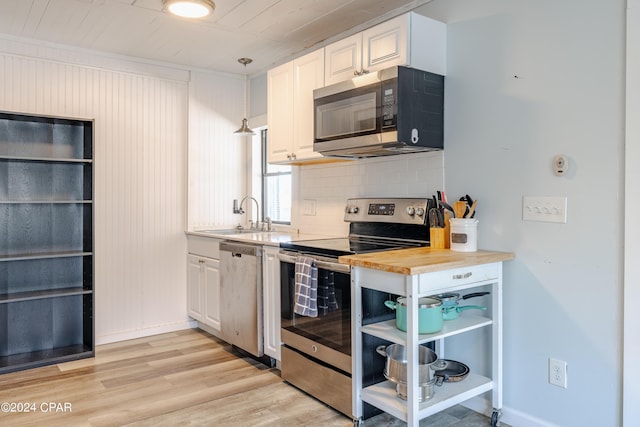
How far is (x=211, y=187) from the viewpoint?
4.39 m

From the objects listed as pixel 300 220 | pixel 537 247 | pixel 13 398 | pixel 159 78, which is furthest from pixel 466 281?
pixel 159 78

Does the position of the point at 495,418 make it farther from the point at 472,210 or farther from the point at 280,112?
the point at 280,112

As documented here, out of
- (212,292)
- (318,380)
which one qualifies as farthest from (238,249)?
(318,380)

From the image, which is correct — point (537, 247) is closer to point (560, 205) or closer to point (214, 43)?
point (560, 205)

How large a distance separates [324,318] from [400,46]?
5.10 feet

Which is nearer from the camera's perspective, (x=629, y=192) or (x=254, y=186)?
(x=629, y=192)

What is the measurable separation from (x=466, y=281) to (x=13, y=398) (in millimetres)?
2709

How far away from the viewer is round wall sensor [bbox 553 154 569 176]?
6.93ft

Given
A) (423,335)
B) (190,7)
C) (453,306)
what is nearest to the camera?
(423,335)

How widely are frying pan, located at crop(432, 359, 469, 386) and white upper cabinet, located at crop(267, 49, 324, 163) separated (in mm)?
1529

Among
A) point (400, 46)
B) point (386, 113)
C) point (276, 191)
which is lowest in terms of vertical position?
point (276, 191)

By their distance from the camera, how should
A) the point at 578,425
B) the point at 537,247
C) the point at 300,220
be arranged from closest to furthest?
1. the point at 578,425
2. the point at 537,247
3. the point at 300,220

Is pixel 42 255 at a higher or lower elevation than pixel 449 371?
higher

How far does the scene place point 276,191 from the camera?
4.39 metres
